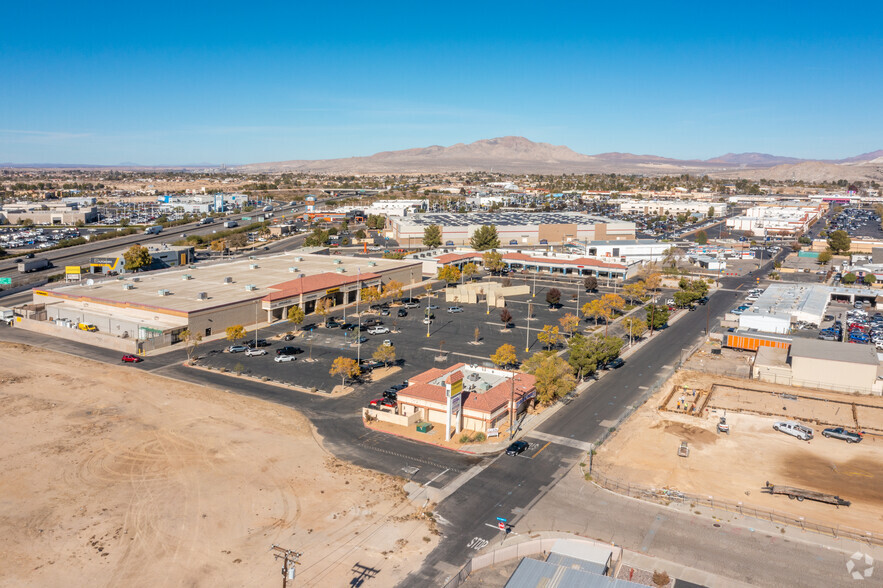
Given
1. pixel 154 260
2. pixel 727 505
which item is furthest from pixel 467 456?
pixel 154 260

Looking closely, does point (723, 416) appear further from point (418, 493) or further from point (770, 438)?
point (418, 493)

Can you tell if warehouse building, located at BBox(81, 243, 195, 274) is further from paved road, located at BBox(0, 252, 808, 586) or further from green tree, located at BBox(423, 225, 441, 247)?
green tree, located at BBox(423, 225, 441, 247)

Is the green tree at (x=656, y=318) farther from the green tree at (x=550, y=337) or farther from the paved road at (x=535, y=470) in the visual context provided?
the green tree at (x=550, y=337)

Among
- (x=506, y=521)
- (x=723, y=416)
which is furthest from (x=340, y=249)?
(x=506, y=521)

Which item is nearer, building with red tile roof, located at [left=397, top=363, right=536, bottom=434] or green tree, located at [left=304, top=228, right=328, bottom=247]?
building with red tile roof, located at [left=397, top=363, right=536, bottom=434]

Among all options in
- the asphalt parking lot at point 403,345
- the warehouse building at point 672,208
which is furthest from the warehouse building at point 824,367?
the warehouse building at point 672,208

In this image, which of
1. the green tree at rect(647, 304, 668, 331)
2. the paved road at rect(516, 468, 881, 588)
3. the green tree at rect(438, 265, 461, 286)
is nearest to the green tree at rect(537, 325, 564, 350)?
the green tree at rect(647, 304, 668, 331)
